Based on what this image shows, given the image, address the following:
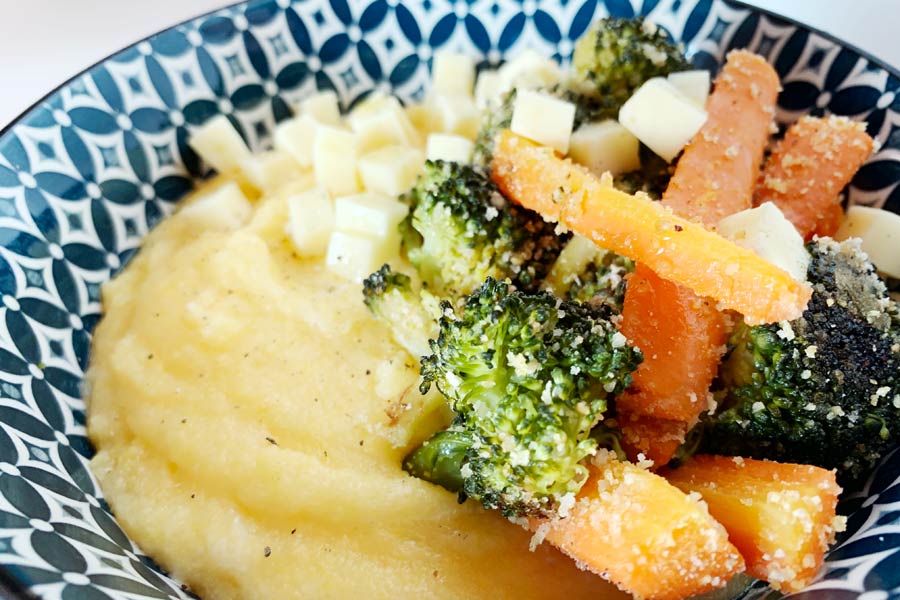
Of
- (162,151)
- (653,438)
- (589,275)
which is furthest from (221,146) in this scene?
(653,438)

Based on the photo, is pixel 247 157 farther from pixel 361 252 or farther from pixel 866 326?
pixel 866 326

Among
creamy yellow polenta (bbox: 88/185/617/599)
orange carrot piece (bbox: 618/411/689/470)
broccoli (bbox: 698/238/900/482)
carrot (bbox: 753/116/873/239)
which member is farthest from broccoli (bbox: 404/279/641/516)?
carrot (bbox: 753/116/873/239)

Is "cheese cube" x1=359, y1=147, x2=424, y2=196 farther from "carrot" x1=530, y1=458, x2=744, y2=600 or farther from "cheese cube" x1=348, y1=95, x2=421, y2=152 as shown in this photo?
"carrot" x1=530, y1=458, x2=744, y2=600

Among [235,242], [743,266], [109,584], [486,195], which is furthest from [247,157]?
[743,266]

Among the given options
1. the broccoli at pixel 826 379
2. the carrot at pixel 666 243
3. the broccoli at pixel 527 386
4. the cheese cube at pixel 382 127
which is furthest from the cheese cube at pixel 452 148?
the broccoli at pixel 826 379

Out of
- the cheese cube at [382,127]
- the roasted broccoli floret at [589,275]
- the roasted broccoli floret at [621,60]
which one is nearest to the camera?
the roasted broccoli floret at [589,275]

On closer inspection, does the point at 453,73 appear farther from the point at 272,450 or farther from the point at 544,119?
the point at 272,450

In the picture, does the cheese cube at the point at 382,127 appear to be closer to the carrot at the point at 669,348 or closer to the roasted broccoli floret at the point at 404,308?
the roasted broccoli floret at the point at 404,308
